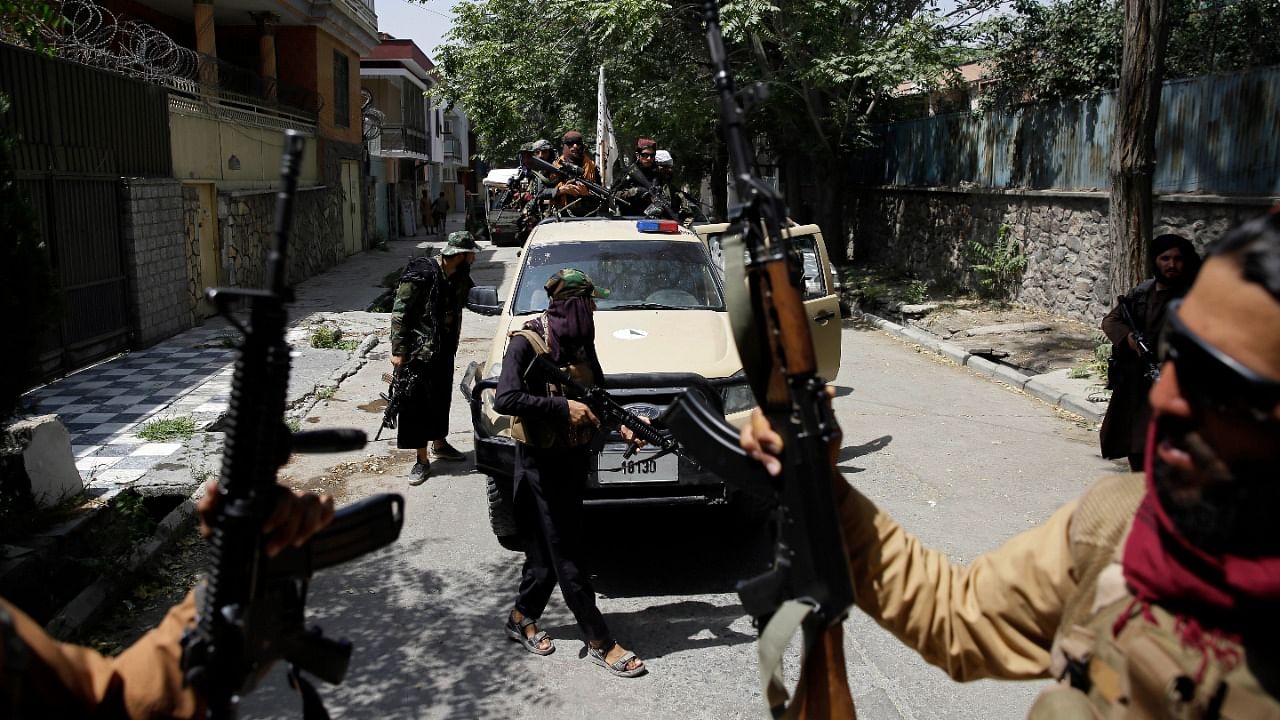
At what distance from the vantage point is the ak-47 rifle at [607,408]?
4.70m

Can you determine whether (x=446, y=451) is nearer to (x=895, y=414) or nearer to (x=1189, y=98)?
(x=895, y=414)

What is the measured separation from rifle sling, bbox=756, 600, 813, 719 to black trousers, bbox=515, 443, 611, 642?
2.57m

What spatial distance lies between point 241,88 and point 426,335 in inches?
550

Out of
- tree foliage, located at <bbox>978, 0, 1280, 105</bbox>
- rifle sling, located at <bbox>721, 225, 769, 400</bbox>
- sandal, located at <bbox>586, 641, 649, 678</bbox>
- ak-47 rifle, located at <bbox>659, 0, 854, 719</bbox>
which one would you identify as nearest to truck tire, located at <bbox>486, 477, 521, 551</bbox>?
sandal, located at <bbox>586, 641, 649, 678</bbox>

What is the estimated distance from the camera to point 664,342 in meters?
6.10

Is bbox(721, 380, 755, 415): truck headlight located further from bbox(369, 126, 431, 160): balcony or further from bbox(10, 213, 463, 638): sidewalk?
bbox(369, 126, 431, 160): balcony

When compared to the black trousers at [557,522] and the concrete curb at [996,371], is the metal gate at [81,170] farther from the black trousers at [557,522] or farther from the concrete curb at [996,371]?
the concrete curb at [996,371]

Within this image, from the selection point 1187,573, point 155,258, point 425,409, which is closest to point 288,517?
point 1187,573

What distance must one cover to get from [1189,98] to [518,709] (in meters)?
10.7

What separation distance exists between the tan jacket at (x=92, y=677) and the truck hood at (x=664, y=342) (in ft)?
12.7

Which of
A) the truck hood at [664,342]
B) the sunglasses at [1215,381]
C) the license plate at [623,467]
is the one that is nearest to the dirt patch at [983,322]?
the truck hood at [664,342]

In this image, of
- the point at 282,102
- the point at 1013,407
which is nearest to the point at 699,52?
the point at 282,102

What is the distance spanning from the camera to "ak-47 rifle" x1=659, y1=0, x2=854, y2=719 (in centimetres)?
202

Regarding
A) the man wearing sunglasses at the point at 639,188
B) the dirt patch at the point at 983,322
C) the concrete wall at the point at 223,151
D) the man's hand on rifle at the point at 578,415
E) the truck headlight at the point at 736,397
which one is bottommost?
the dirt patch at the point at 983,322
